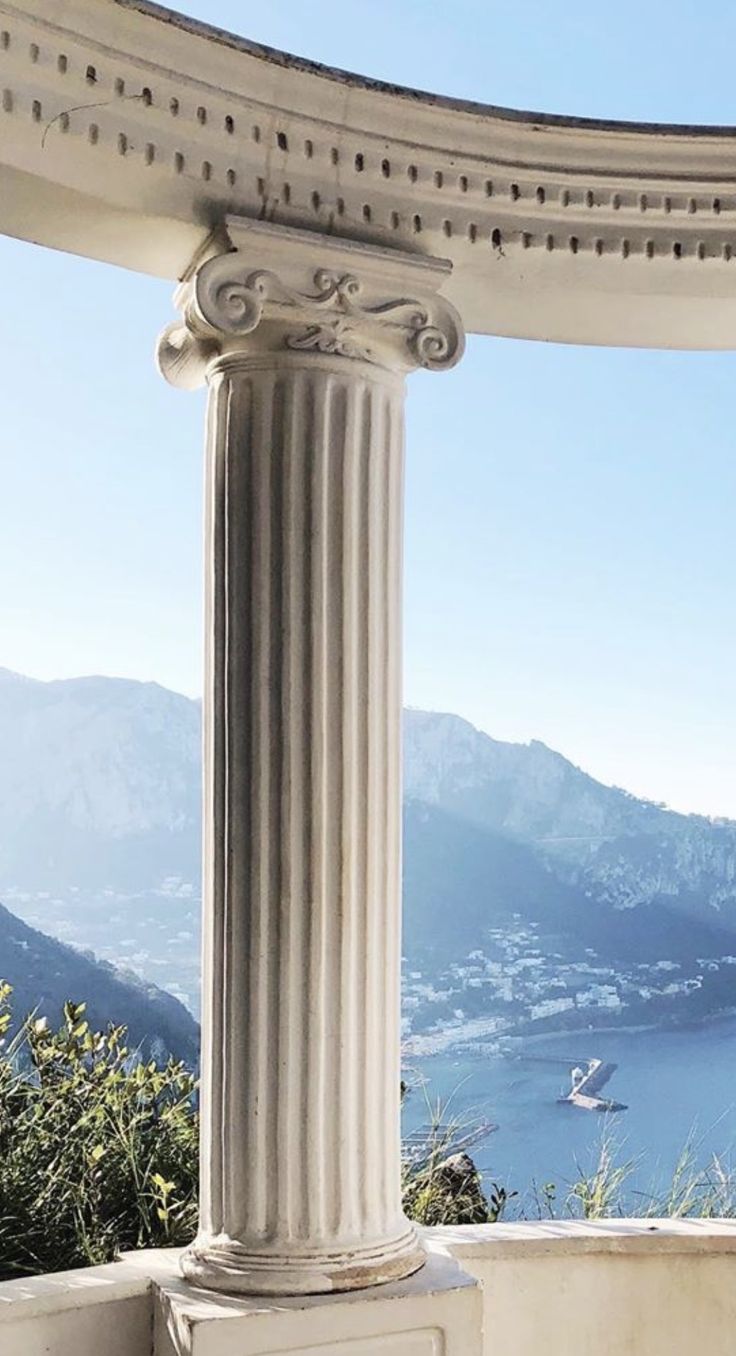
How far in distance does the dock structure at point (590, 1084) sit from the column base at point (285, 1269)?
15.4m

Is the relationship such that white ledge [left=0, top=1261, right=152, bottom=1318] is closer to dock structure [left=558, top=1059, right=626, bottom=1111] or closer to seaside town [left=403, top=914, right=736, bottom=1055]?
dock structure [left=558, top=1059, right=626, bottom=1111]

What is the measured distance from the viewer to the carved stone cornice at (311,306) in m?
6.94

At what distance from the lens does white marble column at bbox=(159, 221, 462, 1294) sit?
6898mm

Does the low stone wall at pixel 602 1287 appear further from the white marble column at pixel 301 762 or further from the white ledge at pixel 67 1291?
the white ledge at pixel 67 1291

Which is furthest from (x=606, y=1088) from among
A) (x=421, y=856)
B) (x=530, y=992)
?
(x=421, y=856)

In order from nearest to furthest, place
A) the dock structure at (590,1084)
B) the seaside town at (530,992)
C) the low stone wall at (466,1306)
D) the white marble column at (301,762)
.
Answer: the low stone wall at (466,1306) < the white marble column at (301,762) < the dock structure at (590,1084) < the seaside town at (530,992)

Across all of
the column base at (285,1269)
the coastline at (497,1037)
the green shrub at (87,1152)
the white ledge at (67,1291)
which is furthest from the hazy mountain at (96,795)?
the column base at (285,1269)

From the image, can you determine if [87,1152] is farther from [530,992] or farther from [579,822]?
[579,822]

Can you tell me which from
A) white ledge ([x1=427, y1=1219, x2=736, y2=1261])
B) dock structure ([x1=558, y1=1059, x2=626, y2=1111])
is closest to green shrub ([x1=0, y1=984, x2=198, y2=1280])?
white ledge ([x1=427, y1=1219, x2=736, y2=1261])

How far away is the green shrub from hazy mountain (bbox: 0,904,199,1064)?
10941 mm

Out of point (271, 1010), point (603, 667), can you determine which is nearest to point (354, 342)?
point (271, 1010)

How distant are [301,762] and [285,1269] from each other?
250 centimetres

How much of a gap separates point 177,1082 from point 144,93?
691 centimetres

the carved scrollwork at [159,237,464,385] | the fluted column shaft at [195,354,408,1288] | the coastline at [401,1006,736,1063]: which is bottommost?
the coastline at [401,1006,736,1063]
